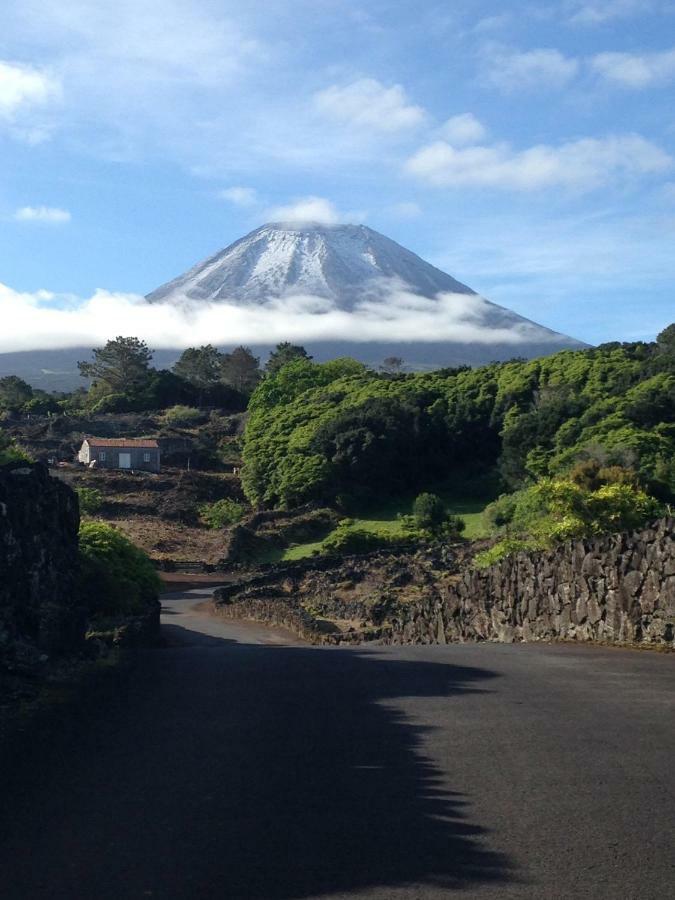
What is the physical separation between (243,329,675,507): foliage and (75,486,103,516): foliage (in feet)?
33.7

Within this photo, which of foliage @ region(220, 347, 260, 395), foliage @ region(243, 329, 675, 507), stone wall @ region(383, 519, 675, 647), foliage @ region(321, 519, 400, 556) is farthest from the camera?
foliage @ region(220, 347, 260, 395)

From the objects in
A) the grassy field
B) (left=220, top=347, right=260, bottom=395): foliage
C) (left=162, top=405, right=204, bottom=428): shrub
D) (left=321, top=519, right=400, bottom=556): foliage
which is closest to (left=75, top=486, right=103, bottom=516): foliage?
the grassy field

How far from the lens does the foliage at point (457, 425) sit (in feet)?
191

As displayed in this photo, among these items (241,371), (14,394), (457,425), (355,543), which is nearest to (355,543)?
(355,543)

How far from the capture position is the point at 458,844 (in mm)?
5691

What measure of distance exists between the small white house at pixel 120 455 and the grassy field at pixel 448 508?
21.5 m

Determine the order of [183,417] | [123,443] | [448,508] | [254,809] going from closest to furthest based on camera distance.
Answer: [254,809] → [448,508] → [123,443] → [183,417]

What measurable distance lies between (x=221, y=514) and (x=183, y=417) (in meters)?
33.2

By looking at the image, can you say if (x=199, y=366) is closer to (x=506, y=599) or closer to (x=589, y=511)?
(x=589, y=511)

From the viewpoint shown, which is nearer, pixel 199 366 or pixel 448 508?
pixel 448 508

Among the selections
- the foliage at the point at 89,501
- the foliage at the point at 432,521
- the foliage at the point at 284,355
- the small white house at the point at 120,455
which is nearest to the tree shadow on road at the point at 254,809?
the foliage at the point at 432,521

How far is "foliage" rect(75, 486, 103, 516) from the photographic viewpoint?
2395 inches

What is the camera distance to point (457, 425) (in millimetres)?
68500

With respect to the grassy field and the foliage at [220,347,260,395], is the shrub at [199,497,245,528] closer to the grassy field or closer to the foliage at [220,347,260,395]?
the grassy field
